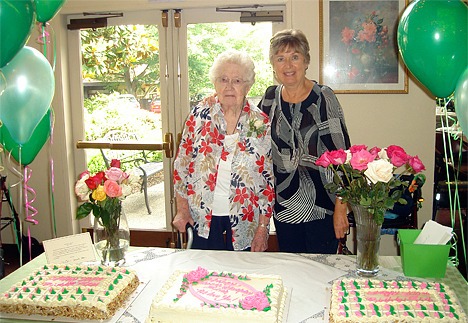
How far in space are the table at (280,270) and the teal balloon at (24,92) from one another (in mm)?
553

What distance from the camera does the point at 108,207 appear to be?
1.72 meters

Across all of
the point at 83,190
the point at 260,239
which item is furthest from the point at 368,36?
the point at 83,190

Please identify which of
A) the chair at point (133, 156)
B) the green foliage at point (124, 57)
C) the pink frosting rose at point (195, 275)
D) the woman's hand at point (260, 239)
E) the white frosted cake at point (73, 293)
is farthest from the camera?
the chair at point (133, 156)

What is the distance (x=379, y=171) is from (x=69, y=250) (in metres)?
1.17

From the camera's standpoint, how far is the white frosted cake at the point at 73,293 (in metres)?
1.41

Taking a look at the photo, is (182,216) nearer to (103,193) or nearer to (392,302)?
(103,193)

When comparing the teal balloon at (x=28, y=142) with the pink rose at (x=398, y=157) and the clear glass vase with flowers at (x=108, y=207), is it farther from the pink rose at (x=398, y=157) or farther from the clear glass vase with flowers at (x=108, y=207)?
the pink rose at (x=398, y=157)

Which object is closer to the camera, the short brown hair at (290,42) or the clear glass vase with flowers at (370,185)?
the clear glass vase with flowers at (370,185)

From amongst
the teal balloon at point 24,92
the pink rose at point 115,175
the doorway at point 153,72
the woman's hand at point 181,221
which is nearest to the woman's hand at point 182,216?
the woman's hand at point 181,221

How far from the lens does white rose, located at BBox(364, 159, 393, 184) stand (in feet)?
5.06

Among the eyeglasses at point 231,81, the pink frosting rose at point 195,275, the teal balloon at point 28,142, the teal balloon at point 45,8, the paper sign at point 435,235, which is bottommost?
the pink frosting rose at point 195,275

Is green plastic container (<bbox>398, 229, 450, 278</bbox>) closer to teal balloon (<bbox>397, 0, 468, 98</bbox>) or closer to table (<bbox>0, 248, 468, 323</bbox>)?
table (<bbox>0, 248, 468, 323</bbox>)

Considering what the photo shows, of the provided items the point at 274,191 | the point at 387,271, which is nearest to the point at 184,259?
the point at 274,191

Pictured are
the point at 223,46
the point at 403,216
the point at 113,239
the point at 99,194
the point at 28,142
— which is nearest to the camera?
the point at 99,194
